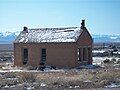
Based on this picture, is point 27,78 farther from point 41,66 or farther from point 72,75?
point 41,66

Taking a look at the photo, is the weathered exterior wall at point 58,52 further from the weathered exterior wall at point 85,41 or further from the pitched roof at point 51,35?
the pitched roof at point 51,35

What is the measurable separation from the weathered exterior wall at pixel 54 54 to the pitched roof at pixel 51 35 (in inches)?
23.0

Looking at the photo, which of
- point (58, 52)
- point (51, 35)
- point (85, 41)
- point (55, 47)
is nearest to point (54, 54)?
point (58, 52)

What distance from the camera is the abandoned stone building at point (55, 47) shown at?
39.8 m

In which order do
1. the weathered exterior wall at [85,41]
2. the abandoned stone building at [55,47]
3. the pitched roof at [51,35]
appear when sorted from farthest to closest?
Answer: 1. the weathered exterior wall at [85,41]
2. the pitched roof at [51,35]
3. the abandoned stone building at [55,47]

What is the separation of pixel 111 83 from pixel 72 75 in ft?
17.2

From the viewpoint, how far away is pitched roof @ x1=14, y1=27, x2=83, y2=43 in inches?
1598

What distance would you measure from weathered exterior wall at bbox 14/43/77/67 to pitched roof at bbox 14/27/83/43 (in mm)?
583

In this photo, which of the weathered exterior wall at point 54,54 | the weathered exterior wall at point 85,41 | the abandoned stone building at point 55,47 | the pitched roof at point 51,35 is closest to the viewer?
the weathered exterior wall at point 54,54

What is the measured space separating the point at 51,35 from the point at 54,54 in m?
2.47

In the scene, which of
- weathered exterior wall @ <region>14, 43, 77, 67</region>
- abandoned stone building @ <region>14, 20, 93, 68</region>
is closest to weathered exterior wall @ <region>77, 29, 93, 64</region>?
abandoned stone building @ <region>14, 20, 93, 68</region>

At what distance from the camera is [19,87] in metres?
25.6

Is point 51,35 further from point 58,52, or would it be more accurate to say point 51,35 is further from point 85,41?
point 85,41

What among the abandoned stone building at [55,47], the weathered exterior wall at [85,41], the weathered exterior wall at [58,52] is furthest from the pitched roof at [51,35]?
the weathered exterior wall at [85,41]
